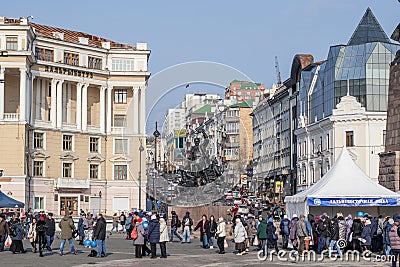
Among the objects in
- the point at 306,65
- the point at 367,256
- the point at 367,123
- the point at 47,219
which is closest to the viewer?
the point at 367,256

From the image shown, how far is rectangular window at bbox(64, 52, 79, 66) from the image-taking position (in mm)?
88188

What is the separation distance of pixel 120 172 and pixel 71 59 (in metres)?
14.0

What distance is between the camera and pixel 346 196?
37000 millimetres

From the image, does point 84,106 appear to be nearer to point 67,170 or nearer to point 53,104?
point 53,104

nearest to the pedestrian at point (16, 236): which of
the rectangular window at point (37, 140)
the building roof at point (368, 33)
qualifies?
the rectangular window at point (37, 140)

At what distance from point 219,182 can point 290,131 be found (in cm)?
6393

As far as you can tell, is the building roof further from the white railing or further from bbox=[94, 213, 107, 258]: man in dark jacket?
bbox=[94, 213, 107, 258]: man in dark jacket

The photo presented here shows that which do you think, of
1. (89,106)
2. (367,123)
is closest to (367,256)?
(367,123)

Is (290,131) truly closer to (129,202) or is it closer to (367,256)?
(129,202)

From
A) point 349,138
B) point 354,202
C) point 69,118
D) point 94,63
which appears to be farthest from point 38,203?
point 354,202

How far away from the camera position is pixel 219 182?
44.6 meters

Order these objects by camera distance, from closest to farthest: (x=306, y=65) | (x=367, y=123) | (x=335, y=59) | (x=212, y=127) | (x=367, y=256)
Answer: (x=367, y=256) < (x=212, y=127) < (x=367, y=123) < (x=335, y=59) < (x=306, y=65)

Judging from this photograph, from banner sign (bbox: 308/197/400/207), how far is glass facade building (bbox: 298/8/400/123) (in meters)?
48.2

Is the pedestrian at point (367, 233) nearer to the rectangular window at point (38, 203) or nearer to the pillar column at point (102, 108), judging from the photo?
the rectangular window at point (38, 203)
